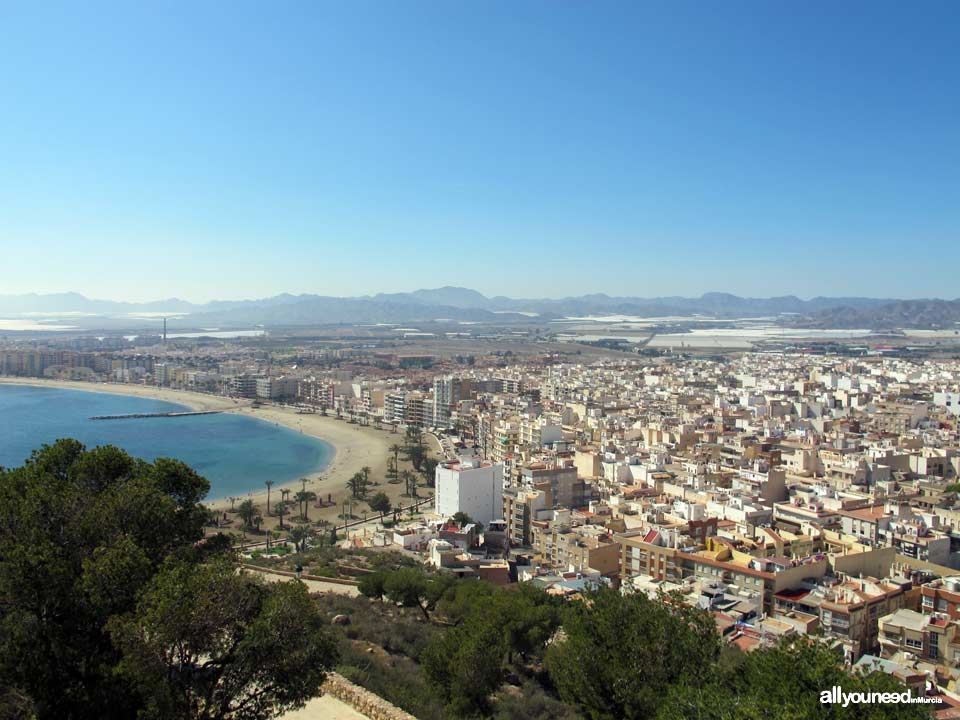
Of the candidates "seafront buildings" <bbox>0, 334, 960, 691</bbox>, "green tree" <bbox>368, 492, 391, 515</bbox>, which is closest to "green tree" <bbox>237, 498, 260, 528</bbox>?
"green tree" <bbox>368, 492, 391, 515</bbox>

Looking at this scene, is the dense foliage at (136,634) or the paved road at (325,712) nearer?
the dense foliage at (136,634)

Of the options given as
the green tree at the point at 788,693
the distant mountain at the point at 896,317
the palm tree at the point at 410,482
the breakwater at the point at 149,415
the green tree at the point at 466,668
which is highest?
the distant mountain at the point at 896,317

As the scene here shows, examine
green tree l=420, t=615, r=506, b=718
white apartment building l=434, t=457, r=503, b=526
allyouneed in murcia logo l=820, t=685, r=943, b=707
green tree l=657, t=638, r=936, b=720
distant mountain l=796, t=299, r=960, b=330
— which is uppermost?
distant mountain l=796, t=299, r=960, b=330

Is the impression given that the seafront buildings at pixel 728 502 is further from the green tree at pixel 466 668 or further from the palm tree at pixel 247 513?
the palm tree at pixel 247 513

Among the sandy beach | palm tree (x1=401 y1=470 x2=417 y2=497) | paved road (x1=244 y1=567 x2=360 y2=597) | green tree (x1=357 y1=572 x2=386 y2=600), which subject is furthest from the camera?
palm tree (x1=401 y1=470 x2=417 y2=497)

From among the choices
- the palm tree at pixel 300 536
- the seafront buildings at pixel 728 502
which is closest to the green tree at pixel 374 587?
the seafront buildings at pixel 728 502

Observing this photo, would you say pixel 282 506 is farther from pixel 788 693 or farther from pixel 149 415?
pixel 149 415

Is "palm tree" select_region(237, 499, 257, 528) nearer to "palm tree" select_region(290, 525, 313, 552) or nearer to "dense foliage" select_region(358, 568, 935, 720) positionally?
"palm tree" select_region(290, 525, 313, 552)

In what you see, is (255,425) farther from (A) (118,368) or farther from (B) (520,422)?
(A) (118,368)
